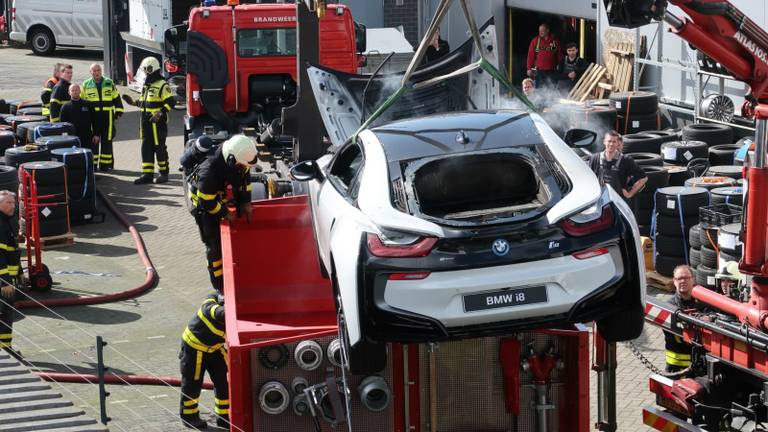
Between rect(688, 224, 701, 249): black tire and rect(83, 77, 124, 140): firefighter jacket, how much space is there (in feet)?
36.0

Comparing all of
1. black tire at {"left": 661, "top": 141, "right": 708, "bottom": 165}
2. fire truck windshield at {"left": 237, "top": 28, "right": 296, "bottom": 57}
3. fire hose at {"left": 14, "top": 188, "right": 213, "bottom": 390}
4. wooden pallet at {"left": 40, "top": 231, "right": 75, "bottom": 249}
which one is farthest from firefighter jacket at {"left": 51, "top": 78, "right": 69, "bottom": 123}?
black tire at {"left": 661, "top": 141, "right": 708, "bottom": 165}

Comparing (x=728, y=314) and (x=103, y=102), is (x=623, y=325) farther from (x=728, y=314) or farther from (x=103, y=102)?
(x=103, y=102)

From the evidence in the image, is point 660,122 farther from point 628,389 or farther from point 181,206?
point 628,389

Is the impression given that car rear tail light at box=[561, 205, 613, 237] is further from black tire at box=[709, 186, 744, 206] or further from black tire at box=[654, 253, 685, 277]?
black tire at box=[654, 253, 685, 277]

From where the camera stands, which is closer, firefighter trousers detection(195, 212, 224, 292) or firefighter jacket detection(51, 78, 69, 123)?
firefighter trousers detection(195, 212, 224, 292)

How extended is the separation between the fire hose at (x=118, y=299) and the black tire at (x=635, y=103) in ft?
24.0

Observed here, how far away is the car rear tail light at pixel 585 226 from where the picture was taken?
8.13 m

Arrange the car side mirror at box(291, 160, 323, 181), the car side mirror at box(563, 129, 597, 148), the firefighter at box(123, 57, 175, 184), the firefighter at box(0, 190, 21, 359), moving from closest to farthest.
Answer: the car side mirror at box(563, 129, 597, 148), the car side mirror at box(291, 160, 323, 181), the firefighter at box(0, 190, 21, 359), the firefighter at box(123, 57, 175, 184)

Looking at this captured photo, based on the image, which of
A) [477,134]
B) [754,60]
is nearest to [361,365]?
[477,134]

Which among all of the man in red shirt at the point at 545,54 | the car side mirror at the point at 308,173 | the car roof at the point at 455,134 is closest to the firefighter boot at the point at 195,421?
the car side mirror at the point at 308,173

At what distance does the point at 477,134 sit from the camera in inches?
349

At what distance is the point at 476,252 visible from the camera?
8.02 m

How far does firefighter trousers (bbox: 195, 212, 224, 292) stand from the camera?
514 inches

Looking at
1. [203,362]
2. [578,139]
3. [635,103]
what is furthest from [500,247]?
[635,103]
